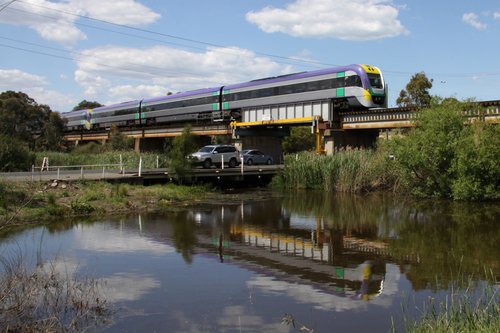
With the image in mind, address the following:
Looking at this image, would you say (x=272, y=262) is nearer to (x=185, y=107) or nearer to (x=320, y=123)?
(x=320, y=123)

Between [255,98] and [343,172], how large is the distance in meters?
14.6

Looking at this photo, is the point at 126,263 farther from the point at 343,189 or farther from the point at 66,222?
the point at 343,189

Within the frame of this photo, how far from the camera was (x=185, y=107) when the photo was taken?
4988 cm

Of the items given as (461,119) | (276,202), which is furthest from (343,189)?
(461,119)

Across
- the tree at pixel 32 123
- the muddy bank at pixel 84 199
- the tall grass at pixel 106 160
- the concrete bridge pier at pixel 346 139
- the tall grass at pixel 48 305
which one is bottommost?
the tall grass at pixel 48 305

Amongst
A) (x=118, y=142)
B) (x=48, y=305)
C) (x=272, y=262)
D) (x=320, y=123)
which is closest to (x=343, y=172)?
(x=320, y=123)

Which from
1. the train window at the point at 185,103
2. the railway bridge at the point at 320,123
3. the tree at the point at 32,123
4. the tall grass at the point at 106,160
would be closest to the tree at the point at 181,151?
the tall grass at the point at 106,160

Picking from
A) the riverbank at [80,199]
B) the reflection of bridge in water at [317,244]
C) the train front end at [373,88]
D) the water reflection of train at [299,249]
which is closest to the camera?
the water reflection of train at [299,249]

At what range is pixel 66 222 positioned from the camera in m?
18.2

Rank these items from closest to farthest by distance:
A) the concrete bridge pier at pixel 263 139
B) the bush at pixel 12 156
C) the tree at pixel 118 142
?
the bush at pixel 12 156 < the concrete bridge pier at pixel 263 139 < the tree at pixel 118 142

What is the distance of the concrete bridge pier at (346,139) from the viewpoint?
125 feet

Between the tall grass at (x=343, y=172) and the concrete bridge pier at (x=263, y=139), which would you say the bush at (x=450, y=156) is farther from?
the concrete bridge pier at (x=263, y=139)

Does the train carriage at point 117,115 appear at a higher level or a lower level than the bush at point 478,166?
higher

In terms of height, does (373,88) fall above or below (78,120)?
below
